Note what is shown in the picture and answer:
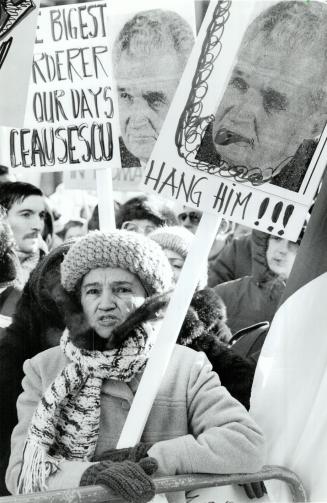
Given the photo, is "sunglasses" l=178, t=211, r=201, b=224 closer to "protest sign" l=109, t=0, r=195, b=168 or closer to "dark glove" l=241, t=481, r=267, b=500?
"protest sign" l=109, t=0, r=195, b=168

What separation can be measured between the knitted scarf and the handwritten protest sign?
1.79 ft

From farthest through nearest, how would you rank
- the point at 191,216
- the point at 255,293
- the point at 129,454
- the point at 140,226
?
the point at 191,216 → the point at 255,293 → the point at 140,226 → the point at 129,454

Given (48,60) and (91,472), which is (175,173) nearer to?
(48,60)

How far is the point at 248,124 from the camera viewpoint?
2.49 metres

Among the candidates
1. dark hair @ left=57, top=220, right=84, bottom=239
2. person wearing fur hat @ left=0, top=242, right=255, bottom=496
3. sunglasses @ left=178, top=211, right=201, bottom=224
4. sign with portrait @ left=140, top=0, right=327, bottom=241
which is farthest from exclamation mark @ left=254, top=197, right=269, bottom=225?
sunglasses @ left=178, top=211, right=201, bottom=224

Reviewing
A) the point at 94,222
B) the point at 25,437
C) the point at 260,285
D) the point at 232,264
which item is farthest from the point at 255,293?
the point at 25,437

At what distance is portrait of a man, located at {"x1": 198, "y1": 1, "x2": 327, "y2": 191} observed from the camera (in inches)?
96.9

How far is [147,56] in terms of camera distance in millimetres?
2562

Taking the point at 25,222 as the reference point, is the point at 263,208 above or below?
above

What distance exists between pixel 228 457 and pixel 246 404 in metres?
0.27

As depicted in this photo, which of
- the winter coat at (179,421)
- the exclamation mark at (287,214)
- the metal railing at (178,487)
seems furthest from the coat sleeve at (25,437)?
the exclamation mark at (287,214)

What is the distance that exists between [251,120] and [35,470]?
43.0 inches

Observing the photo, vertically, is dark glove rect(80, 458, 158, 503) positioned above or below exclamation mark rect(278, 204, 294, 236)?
below

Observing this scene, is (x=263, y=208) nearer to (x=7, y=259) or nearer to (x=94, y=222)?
(x=94, y=222)
